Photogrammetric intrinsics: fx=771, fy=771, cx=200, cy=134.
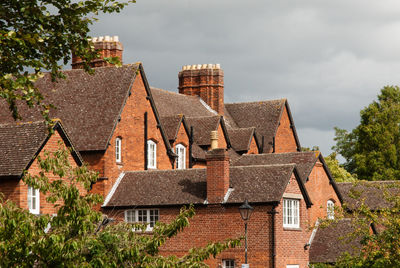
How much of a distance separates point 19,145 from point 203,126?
17.1m

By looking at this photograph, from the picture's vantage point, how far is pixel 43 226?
15.2 meters

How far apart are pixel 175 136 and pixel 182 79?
15.6 meters

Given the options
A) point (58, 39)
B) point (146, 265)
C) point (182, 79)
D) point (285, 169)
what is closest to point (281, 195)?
point (285, 169)

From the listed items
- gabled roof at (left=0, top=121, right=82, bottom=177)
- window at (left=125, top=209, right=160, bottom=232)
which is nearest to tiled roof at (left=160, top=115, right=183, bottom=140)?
window at (left=125, top=209, right=160, bottom=232)

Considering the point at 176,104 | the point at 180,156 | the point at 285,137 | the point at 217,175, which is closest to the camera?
the point at 217,175

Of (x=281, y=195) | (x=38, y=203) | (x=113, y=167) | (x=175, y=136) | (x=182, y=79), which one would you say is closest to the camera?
(x=38, y=203)

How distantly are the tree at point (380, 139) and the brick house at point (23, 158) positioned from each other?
1661 inches

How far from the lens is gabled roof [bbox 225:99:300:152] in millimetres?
53125

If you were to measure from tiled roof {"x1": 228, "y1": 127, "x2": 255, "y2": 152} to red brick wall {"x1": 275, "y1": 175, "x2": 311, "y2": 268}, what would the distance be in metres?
11.5

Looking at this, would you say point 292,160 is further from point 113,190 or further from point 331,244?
point 113,190

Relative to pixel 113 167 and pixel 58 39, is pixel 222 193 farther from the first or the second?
pixel 58 39

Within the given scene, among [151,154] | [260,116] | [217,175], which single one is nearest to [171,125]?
[151,154]

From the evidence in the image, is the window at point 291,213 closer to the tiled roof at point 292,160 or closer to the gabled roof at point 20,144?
the tiled roof at point 292,160

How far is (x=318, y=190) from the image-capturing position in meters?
41.0
